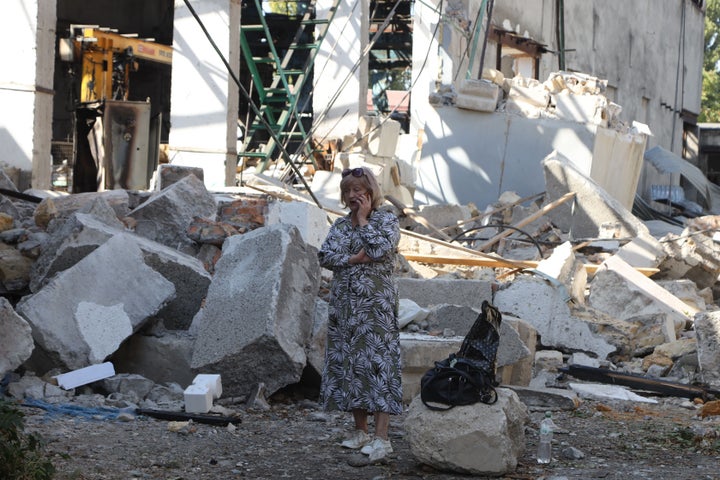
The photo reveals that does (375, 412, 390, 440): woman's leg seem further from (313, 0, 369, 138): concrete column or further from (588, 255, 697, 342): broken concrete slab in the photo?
(313, 0, 369, 138): concrete column

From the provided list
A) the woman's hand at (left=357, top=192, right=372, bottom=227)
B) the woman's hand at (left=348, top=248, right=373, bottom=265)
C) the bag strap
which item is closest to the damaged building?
the bag strap

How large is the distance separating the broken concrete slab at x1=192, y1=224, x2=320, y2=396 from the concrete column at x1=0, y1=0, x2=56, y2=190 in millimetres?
5144

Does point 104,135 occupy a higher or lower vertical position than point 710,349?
higher

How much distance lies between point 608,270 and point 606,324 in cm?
120

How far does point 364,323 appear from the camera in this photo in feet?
17.4

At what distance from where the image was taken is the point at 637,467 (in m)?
5.12

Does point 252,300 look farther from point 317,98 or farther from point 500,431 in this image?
point 317,98

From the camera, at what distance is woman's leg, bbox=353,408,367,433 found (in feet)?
17.6

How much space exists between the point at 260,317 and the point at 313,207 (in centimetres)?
235

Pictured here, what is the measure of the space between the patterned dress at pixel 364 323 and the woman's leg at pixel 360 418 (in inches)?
3.6

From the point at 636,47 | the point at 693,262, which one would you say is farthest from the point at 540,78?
the point at 693,262

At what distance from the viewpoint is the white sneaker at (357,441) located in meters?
5.34

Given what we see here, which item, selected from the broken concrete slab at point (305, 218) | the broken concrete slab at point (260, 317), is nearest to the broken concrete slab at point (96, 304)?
the broken concrete slab at point (260, 317)

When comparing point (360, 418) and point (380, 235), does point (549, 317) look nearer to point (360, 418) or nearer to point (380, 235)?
point (360, 418)
